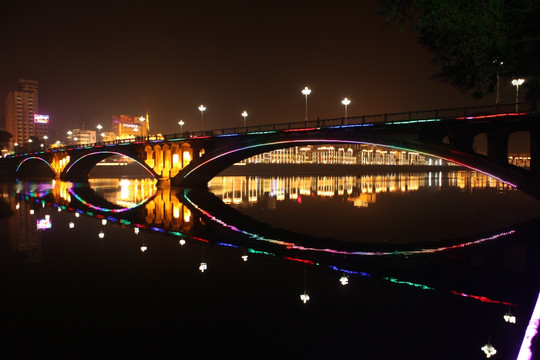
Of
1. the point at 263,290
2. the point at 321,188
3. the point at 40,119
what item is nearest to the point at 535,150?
the point at 263,290

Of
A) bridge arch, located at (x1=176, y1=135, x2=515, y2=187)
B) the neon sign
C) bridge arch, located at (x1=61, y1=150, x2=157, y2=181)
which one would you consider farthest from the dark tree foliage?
the neon sign

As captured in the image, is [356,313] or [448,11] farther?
[448,11]

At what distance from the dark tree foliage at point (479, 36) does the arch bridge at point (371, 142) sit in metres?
9.21

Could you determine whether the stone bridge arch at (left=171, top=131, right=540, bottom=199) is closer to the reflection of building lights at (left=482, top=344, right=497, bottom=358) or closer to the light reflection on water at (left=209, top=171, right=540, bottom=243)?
the light reflection on water at (left=209, top=171, right=540, bottom=243)

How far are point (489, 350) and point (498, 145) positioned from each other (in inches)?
881

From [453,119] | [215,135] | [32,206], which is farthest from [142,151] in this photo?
[453,119]

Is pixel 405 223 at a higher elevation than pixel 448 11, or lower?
lower

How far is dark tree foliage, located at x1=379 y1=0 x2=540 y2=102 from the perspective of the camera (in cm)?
1189

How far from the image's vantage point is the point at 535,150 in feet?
77.2

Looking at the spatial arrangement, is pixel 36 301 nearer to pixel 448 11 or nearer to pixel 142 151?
pixel 448 11

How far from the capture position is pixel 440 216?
81.3ft

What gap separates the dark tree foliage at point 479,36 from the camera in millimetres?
11891

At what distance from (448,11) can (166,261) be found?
1212 cm

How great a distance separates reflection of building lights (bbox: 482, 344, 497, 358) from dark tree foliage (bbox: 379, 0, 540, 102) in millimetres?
9473
